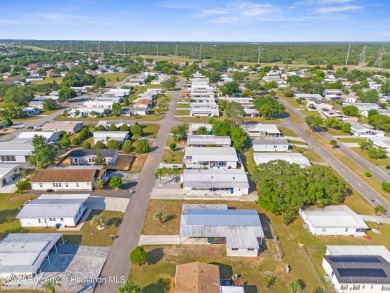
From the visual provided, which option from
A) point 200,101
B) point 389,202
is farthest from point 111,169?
point 200,101

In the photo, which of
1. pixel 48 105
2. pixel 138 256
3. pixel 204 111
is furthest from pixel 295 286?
pixel 48 105

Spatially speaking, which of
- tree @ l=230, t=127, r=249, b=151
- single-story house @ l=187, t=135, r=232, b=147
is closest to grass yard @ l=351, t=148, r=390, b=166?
tree @ l=230, t=127, r=249, b=151

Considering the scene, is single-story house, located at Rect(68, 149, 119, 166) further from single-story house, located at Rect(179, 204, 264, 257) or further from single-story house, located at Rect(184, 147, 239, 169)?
single-story house, located at Rect(179, 204, 264, 257)

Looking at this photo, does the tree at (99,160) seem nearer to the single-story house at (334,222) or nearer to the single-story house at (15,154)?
the single-story house at (15,154)

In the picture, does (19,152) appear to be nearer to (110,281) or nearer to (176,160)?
(176,160)

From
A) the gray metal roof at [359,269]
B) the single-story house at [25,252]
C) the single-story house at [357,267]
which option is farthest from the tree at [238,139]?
the single-story house at [25,252]
